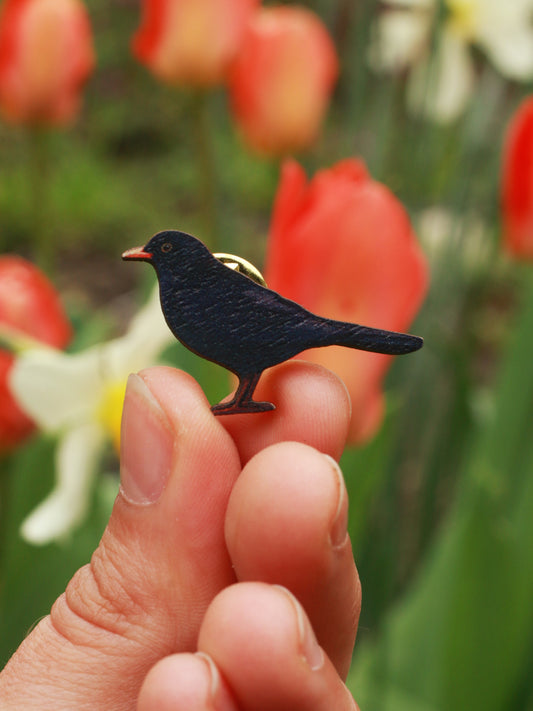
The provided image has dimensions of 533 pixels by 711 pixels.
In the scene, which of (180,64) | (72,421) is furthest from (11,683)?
(180,64)

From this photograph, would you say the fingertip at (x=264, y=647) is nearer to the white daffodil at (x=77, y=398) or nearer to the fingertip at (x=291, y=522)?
the fingertip at (x=291, y=522)

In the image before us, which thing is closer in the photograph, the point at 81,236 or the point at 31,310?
the point at 31,310

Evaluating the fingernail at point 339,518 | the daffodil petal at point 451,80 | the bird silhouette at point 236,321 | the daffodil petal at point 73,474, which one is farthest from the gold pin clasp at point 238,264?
the daffodil petal at point 451,80

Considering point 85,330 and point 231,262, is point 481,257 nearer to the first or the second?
point 85,330

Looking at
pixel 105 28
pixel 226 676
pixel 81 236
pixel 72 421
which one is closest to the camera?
pixel 226 676

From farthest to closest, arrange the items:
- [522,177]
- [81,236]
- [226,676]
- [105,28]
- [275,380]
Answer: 1. [105,28]
2. [81,236]
3. [522,177]
4. [275,380]
5. [226,676]

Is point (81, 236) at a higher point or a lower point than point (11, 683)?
lower

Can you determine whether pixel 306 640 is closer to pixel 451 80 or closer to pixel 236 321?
pixel 236 321
